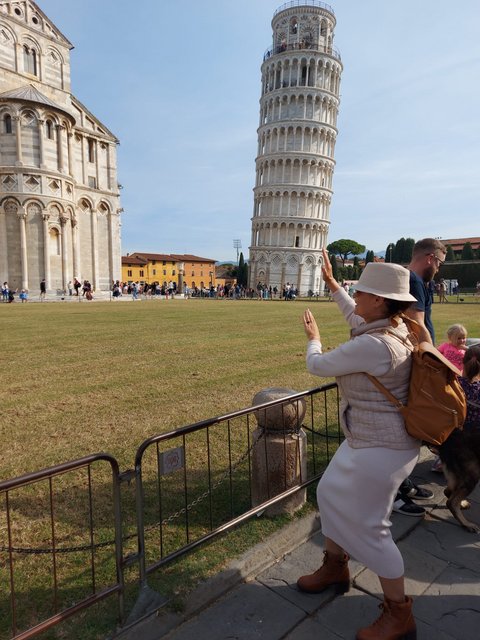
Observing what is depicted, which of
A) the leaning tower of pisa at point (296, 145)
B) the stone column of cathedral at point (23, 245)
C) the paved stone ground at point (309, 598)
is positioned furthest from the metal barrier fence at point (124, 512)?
the leaning tower of pisa at point (296, 145)

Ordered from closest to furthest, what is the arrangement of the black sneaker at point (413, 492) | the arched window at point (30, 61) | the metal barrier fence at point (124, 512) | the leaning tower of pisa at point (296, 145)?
the metal barrier fence at point (124, 512) < the black sneaker at point (413, 492) < the arched window at point (30, 61) < the leaning tower of pisa at point (296, 145)

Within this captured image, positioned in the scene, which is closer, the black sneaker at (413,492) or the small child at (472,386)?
the small child at (472,386)

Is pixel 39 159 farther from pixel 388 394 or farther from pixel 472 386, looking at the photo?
pixel 388 394

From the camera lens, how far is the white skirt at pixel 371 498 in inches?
92.7

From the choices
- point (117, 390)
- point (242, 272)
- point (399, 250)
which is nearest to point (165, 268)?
point (242, 272)

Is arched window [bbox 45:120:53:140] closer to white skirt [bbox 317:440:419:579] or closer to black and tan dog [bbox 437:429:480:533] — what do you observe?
black and tan dog [bbox 437:429:480:533]

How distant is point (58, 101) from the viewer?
39812 mm

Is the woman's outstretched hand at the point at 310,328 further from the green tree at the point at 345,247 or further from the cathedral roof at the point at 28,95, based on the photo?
the green tree at the point at 345,247

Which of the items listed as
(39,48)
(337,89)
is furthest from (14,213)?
A: (337,89)

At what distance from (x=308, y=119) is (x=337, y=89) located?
381 inches

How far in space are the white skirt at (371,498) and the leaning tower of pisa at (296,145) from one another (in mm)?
69191

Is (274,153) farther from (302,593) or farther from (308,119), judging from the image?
(302,593)

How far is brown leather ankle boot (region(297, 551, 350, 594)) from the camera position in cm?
282

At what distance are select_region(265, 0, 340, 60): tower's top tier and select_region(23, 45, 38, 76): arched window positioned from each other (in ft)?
153
